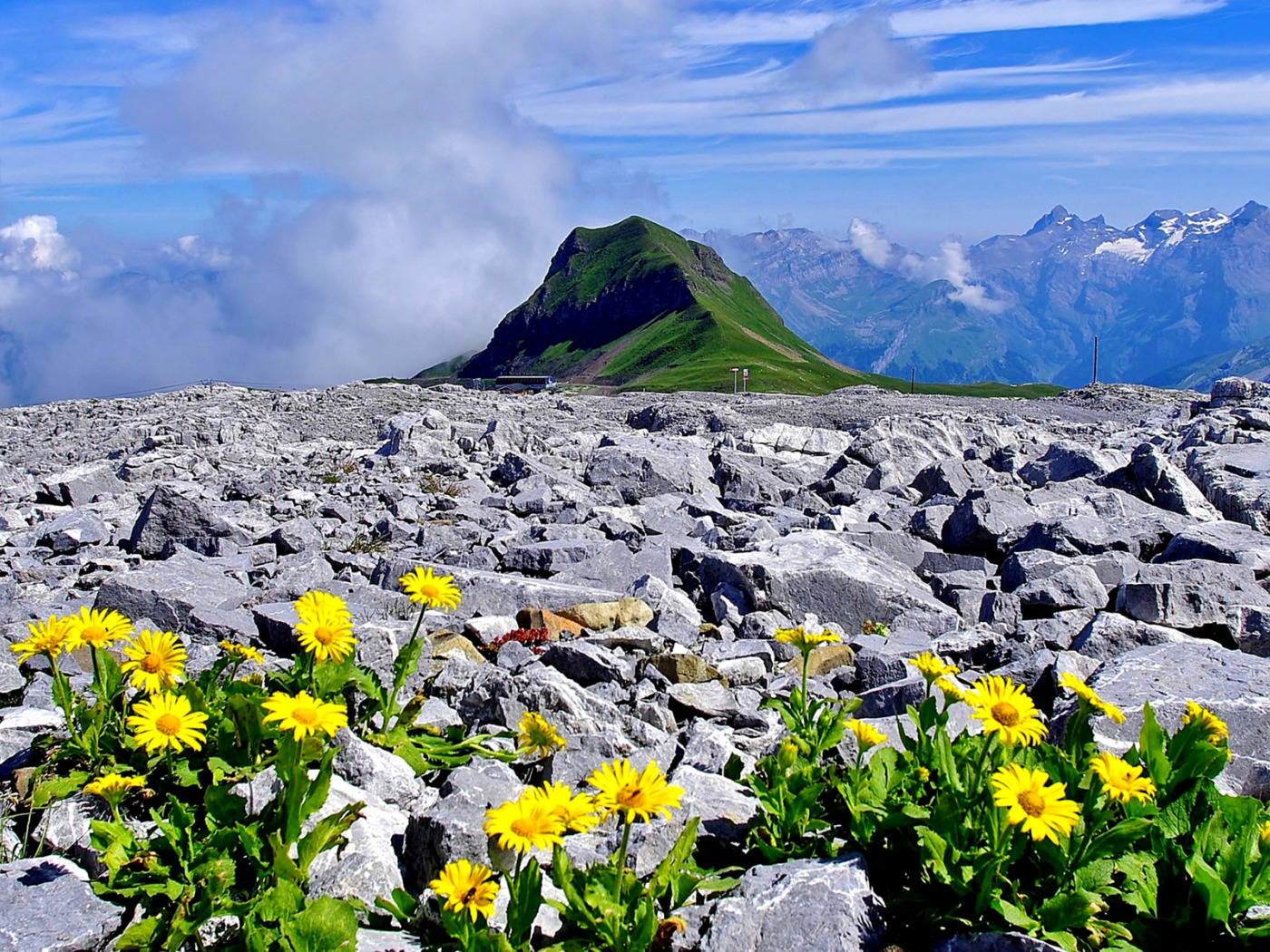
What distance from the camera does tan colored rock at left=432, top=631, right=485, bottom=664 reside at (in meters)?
8.27

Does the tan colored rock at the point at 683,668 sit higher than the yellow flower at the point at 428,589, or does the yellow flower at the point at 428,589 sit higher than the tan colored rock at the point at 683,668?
the yellow flower at the point at 428,589

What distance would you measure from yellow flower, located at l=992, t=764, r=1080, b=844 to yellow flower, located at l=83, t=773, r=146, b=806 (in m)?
4.45

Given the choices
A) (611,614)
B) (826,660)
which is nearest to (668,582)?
(611,614)

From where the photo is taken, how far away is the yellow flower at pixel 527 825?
377 centimetres

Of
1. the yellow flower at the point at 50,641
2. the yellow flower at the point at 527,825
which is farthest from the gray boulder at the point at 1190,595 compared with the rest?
the yellow flower at the point at 50,641

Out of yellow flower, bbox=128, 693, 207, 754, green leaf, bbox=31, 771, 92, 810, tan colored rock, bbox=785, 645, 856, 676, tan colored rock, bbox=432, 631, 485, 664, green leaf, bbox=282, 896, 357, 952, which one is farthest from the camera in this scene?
tan colored rock, bbox=785, 645, 856, 676

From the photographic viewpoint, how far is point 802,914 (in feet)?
15.1

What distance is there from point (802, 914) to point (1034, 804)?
4.31ft

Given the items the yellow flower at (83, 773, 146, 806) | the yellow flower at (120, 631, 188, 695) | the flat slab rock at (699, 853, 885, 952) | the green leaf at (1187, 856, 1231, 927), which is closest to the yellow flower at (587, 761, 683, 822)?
the flat slab rock at (699, 853, 885, 952)

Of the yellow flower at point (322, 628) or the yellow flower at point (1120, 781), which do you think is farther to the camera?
the yellow flower at point (322, 628)

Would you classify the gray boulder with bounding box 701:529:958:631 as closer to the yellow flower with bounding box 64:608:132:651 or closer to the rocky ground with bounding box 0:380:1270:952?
the rocky ground with bounding box 0:380:1270:952

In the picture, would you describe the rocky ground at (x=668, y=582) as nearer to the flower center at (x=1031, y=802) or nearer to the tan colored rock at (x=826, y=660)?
the tan colored rock at (x=826, y=660)

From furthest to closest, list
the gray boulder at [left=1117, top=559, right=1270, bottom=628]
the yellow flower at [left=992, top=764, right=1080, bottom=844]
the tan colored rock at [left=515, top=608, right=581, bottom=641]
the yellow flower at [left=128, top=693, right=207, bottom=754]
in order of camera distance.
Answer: the gray boulder at [left=1117, top=559, right=1270, bottom=628], the tan colored rock at [left=515, top=608, right=581, bottom=641], the yellow flower at [left=128, top=693, right=207, bottom=754], the yellow flower at [left=992, top=764, right=1080, bottom=844]

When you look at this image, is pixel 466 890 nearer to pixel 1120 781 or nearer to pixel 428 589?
pixel 428 589
